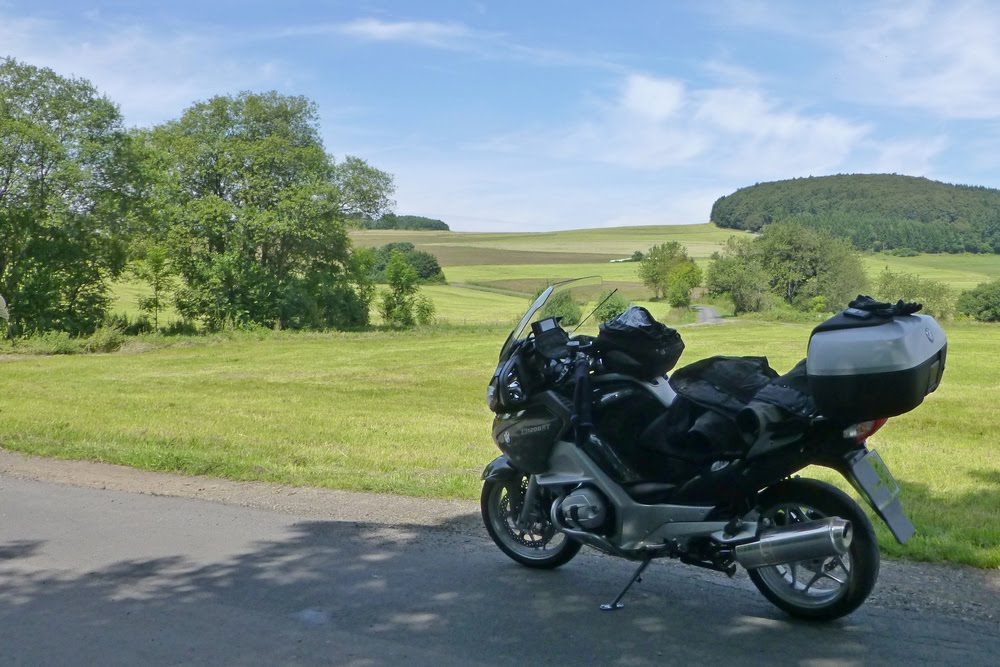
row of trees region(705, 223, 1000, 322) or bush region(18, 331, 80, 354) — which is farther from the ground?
row of trees region(705, 223, 1000, 322)

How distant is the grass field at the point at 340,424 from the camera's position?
26.8 ft

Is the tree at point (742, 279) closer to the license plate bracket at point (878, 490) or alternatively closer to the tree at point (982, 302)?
the tree at point (982, 302)

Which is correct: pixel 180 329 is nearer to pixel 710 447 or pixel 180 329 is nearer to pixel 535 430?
pixel 535 430

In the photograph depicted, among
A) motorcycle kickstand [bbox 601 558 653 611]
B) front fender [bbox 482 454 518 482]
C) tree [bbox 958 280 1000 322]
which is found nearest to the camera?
motorcycle kickstand [bbox 601 558 653 611]

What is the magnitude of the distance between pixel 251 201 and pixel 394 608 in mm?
41733

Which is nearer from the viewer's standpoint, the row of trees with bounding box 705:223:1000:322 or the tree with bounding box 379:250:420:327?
the tree with bounding box 379:250:420:327

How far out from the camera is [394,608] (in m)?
4.64

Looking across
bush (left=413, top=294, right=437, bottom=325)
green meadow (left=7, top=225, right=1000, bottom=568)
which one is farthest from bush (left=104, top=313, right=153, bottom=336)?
bush (left=413, top=294, right=437, bottom=325)

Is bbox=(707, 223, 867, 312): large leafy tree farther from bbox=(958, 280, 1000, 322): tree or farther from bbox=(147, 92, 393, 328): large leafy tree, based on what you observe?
bbox=(147, 92, 393, 328): large leafy tree

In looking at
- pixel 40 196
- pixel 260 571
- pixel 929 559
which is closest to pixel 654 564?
pixel 929 559

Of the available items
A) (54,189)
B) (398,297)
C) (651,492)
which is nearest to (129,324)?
(54,189)

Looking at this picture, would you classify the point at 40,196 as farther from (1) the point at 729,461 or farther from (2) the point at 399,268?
(1) the point at 729,461

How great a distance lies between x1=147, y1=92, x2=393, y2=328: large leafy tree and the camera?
141ft

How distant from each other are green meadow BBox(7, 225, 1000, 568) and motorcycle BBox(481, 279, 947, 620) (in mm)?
885
